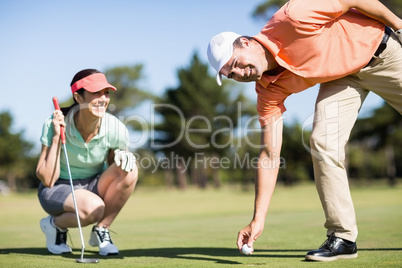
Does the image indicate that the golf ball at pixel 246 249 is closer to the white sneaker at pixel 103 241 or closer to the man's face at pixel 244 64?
the man's face at pixel 244 64

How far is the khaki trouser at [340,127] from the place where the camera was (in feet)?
12.5

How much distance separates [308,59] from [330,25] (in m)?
0.31

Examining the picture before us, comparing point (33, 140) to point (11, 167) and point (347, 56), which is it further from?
point (347, 56)

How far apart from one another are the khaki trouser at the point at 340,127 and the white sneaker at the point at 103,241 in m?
1.76

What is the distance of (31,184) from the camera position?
56.3m

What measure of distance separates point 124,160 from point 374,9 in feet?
7.42

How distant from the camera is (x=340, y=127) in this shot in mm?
3912

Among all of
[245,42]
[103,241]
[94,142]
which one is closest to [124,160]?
[94,142]

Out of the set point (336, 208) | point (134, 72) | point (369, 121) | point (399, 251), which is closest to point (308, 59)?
point (336, 208)

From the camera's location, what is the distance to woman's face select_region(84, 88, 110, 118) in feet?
14.2

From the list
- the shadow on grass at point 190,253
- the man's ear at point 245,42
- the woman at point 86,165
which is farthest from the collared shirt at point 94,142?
the man's ear at point 245,42

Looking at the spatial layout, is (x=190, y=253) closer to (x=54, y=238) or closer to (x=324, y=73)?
(x=54, y=238)

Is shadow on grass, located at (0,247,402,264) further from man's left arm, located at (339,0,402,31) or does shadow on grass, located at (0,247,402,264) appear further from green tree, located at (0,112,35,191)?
green tree, located at (0,112,35,191)

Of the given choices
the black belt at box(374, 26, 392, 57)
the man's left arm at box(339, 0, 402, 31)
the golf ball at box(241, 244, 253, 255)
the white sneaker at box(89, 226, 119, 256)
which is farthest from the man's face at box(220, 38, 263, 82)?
the white sneaker at box(89, 226, 119, 256)
